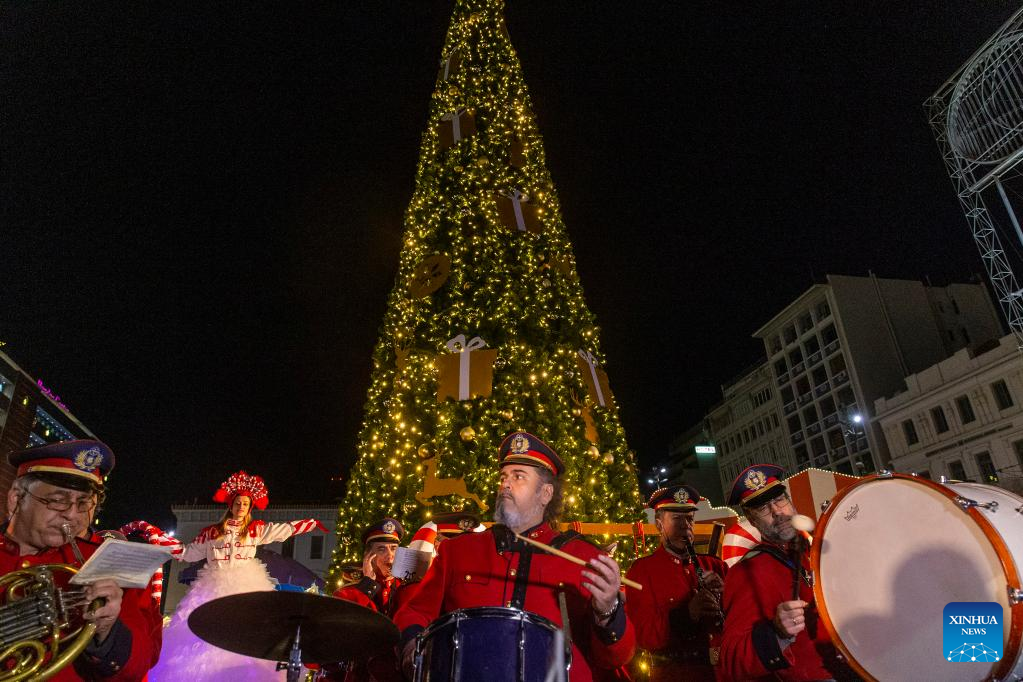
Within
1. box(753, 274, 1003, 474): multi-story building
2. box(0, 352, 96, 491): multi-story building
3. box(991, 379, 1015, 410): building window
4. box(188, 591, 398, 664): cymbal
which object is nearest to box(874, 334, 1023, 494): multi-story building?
box(991, 379, 1015, 410): building window

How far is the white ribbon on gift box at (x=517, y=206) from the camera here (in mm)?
10252

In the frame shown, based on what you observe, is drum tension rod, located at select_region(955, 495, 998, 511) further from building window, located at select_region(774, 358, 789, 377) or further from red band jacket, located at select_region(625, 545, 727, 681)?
building window, located at select_region(774, 358, 789, 377)

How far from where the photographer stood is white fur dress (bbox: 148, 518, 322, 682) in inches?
245

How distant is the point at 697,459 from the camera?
227 ft

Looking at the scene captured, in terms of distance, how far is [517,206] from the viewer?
10359 mm

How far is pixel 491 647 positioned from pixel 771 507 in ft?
8.89

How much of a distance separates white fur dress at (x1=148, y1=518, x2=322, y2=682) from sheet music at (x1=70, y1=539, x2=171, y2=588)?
3674 millimetres

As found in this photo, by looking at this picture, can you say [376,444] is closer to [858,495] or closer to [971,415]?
[858,495]

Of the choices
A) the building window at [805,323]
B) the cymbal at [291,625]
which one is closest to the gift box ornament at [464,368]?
the cymbal at [291,625]

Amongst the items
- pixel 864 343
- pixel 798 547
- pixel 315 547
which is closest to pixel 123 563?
pixel 798 547

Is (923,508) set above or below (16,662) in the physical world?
above

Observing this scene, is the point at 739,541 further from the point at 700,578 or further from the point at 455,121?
the point at 455,121

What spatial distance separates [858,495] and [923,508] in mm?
359

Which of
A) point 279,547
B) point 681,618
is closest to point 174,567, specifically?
point 279,547
